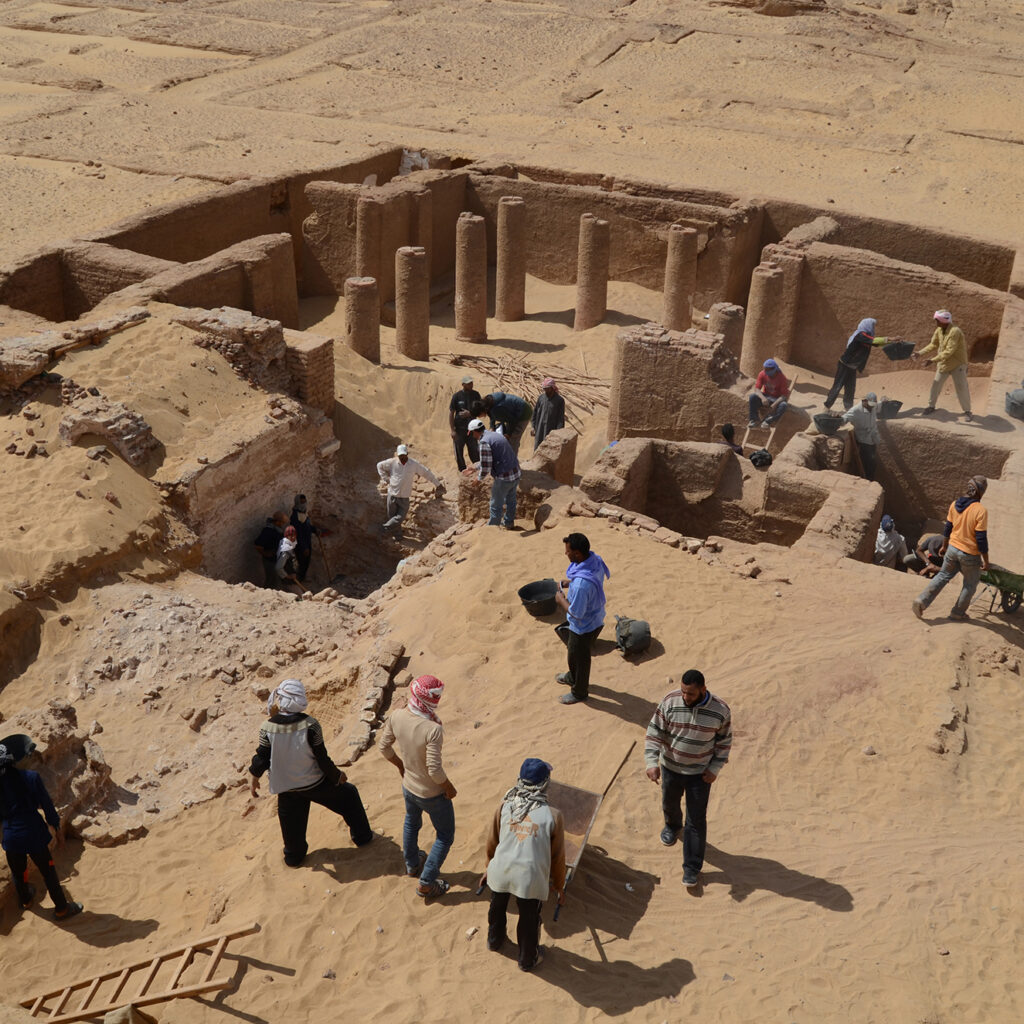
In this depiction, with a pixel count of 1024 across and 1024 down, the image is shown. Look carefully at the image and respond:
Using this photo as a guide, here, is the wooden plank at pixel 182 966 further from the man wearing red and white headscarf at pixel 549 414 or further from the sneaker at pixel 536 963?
the man wearing red and white headscarf at pixel 549 414

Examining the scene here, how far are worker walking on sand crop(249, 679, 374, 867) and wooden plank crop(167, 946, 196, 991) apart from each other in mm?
951

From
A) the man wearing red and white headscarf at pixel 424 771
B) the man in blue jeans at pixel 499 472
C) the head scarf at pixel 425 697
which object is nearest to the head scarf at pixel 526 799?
the man wearing red and white headscarf at pixel 424 771

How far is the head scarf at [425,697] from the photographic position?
6875 mm

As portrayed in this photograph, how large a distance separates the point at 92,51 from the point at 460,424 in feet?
83.5

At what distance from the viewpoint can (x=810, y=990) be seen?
659 centimetres

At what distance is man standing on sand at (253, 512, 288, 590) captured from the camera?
43.6 ft

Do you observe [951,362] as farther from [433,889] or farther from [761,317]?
[433,889]

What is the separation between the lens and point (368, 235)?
1983 cm

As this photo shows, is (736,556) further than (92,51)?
No

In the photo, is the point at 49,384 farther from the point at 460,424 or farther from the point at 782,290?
the point at 782,290

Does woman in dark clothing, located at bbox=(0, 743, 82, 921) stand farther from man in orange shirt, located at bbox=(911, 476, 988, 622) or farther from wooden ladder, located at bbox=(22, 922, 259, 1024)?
man in orange shirt, located at bbox=(911, 476, 988, 622)

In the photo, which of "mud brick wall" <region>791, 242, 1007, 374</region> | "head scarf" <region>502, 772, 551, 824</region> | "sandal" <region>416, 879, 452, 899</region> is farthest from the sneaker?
"mud brick wall" <region>791, 242, 1007, 374</region>

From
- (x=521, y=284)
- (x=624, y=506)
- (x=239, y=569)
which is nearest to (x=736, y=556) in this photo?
(x=624, y=506)

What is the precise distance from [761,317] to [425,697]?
12.0 metres
